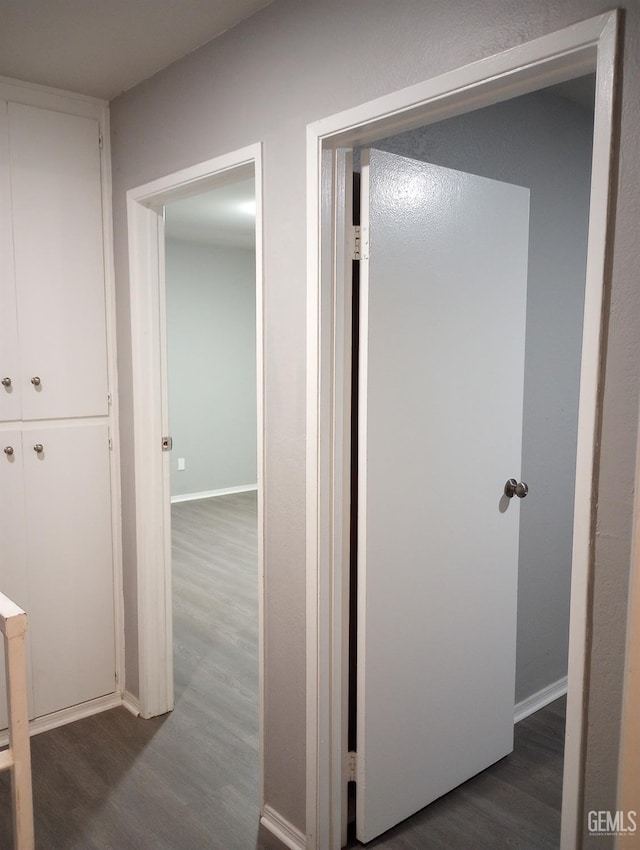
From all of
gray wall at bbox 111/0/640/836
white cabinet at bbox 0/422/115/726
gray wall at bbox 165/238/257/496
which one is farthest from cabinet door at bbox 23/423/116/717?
gray wall at bbox 165/238/257/496

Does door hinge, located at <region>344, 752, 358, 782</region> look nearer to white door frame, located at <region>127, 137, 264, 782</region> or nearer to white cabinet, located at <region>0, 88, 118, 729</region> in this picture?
white door frame, located at <region>127, 137, 264, 782</region>

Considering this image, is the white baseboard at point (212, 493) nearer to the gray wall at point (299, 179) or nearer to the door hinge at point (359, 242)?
the gray wall at point (299, 179)

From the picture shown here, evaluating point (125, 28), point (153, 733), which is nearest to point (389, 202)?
point (125, 28)

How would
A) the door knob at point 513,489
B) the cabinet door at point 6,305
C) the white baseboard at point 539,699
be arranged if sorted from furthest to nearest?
the white baseboard at point 539,699 → the cabinet door at point 6,305 → the door knob at point 513,489

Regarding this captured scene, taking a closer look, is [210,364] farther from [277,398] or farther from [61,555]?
[277,398]

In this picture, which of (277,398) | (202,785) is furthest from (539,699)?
(277,398)

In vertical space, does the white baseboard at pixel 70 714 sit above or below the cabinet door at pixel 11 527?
below

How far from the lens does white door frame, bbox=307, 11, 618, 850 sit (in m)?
1.20

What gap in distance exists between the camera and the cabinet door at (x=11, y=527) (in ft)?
8.07

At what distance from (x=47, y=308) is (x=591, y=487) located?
206 cm

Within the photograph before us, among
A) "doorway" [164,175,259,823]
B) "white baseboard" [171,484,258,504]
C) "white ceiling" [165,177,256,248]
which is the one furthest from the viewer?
"white baseboard" [171,484,258,504]

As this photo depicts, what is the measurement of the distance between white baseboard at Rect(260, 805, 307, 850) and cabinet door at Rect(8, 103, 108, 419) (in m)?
1.56

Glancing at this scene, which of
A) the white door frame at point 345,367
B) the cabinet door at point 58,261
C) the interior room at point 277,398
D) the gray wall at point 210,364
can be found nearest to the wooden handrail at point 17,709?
the interior room at point 277,398

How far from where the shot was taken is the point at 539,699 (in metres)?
2.79
